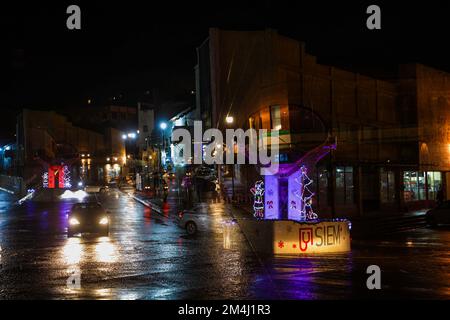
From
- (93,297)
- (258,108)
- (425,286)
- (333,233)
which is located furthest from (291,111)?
(93,297)

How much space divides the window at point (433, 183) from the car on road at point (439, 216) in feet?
41.2

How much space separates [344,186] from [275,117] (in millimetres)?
5817

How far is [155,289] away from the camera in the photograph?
435 inches

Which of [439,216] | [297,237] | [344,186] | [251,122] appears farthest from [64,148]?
[297,237]

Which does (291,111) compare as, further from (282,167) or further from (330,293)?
(330,293)

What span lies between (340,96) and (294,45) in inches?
192

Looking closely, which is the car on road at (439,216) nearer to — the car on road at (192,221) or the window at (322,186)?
the window at (322,186)

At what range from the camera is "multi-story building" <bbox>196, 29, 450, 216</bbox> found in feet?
104

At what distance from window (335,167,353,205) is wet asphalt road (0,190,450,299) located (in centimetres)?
920

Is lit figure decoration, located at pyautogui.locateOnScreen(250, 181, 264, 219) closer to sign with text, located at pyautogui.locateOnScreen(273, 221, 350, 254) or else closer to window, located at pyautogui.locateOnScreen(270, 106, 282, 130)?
window, located at pyautogui.locateOnScreen(270, 106, 282, 130)

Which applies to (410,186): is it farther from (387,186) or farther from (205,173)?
(205,173)

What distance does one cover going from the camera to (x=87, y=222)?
2214 cm

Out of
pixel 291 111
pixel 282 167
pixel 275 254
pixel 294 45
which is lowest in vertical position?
→ pixel 275 254
